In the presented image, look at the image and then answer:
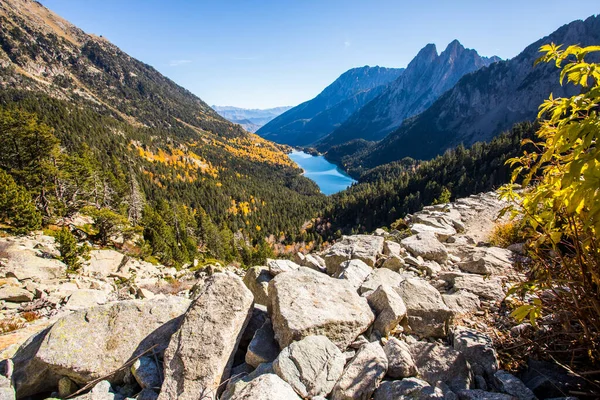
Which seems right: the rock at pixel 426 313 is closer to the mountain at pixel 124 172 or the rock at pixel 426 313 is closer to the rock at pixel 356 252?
the rock at pixel 356 252

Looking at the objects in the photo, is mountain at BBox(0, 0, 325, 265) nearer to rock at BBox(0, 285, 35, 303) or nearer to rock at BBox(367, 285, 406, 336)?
rock at BBox(0, 285, 35, 303)

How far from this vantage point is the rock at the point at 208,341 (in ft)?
11.1

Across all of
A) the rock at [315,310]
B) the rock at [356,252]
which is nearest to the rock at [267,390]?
the rock at [315,310]

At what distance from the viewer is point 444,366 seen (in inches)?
131

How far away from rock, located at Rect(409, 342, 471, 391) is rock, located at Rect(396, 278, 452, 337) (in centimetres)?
77

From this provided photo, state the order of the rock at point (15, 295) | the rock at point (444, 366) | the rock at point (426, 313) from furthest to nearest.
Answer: the rock at point (15, 295), the rock at point (426, 313), the rock at point (444, 366)

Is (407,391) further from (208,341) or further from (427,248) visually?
(427,248)

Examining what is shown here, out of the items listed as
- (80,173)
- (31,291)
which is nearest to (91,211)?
(80,173)

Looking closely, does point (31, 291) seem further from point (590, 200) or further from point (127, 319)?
point (590, 200)

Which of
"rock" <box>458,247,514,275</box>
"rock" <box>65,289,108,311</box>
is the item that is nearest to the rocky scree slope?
"rock" <box>458,247,514,275</box>

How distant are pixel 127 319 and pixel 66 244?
16.8 m

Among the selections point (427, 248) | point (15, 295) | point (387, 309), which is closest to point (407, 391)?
point (387, 309)

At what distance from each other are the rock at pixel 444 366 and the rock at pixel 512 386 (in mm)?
303

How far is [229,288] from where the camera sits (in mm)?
4195
